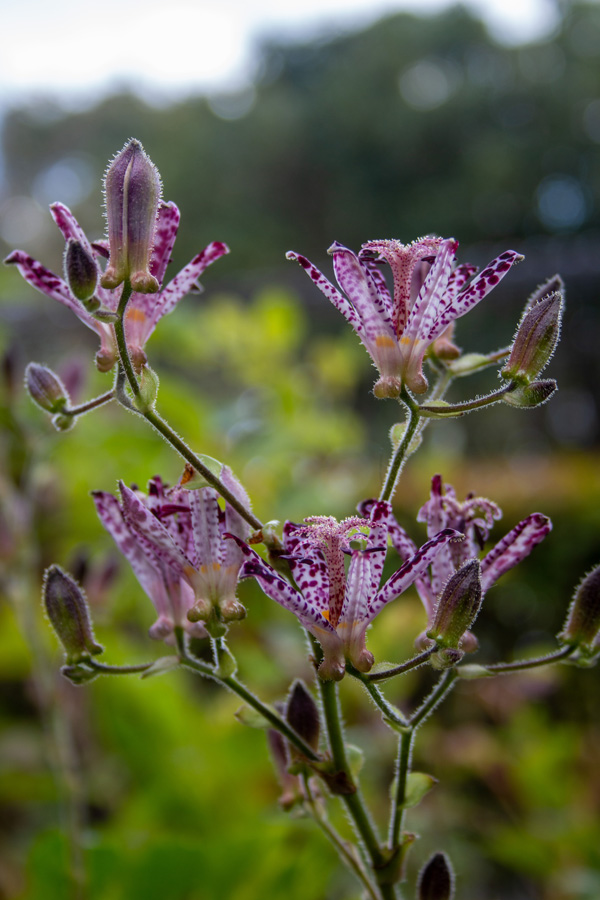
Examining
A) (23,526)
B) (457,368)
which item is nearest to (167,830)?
(23,526)

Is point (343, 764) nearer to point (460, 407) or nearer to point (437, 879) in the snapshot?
point (437, 879)

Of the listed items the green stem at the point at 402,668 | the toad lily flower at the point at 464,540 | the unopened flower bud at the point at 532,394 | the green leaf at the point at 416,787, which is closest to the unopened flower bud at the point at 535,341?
the unopened flower bud at the point at 532,394

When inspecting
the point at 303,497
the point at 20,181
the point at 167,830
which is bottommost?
the point at 167,830

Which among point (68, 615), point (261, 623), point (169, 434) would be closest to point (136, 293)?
point (169, 434)

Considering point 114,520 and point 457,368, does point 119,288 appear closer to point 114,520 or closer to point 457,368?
point 114,520

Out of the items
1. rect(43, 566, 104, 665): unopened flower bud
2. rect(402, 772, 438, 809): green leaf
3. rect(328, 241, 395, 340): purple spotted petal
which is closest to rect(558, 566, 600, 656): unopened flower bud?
rect(402, 772, 438, 809): green leaf

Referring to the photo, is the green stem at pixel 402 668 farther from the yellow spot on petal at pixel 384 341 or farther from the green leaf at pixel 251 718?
the yellow spot on petal at pixel 384 341

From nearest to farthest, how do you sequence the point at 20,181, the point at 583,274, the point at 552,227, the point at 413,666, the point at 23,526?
the point at 413,666
the point at 23,526
the point at 583,274
the point at 552,227
the point at 20,181
